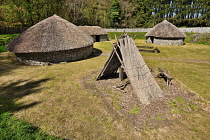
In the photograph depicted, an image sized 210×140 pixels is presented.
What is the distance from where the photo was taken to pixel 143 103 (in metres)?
6.59

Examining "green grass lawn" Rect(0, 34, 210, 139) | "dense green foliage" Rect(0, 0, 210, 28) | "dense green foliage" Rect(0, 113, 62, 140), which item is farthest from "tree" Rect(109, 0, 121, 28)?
"dense green foliage" Rect(0, 113, 62, 140)

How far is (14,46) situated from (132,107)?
1461 cm

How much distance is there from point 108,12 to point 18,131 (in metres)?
62.6

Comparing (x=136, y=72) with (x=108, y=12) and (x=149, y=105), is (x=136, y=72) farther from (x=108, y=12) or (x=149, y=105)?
(x=108, y=12)

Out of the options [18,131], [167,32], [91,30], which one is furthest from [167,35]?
[18,131]

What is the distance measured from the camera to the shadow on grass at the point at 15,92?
647 centimetres

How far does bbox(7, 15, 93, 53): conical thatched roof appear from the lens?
13383mm

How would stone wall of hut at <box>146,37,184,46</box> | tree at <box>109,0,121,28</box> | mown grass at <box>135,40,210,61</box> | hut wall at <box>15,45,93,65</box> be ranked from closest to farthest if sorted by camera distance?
hut wall at <box>15,45,93,65</box>
mown grass at <box>135,40,210,61</box>
stone wall of hut at <box>146,37,184,46</box>
tree at <box>109,0,121,28</box>

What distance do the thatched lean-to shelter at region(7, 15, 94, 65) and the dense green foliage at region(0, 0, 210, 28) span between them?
76.2 feet

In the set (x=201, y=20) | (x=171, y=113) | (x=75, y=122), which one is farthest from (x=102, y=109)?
(x=201, y=20)

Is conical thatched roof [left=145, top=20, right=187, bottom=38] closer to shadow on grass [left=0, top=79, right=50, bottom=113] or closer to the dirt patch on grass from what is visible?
the dirt patch on grass

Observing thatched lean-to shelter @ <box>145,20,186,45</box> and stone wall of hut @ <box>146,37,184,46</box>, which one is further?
stone wall of hut @ <box>146,37,184,46</box>

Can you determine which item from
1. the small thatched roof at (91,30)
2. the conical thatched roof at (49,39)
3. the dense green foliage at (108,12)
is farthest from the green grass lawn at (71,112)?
the dense green foliage at (108,12)

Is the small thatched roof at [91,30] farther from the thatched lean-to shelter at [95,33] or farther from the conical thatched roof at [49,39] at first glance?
the conical thatched roof at [49,39]
